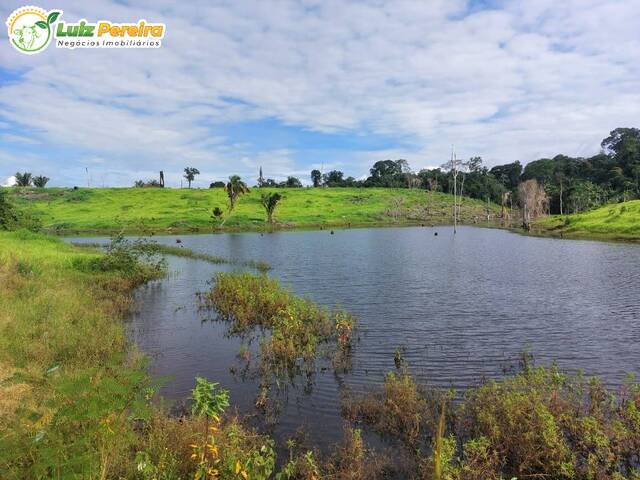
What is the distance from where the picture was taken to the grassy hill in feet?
233

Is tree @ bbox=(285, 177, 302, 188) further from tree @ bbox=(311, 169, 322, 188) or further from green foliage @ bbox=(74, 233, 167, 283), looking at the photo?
green foliage @ bbox=(74, 233, 167, 283)

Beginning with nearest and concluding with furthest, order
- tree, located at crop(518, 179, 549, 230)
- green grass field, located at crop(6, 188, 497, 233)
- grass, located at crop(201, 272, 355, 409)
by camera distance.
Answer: grass, located at crop(201, 272, 355, 409) → green grass field, located at crop(6, 188, 497, 233) → tree, located at crop(518, 179, 549, 230)

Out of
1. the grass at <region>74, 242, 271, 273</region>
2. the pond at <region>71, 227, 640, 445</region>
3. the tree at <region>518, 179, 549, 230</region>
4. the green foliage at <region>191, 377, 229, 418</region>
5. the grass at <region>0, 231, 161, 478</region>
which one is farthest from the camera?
the tree at <region>518, 179, 549, 230</region>

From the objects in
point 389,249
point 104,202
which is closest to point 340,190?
point 104,202

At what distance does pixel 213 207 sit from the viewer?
120 metres

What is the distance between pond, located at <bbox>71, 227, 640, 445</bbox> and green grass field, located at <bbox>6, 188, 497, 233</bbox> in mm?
58392

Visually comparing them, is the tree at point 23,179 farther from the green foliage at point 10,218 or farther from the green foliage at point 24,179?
the green foliage at point 10,218

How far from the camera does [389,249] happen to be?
183ft

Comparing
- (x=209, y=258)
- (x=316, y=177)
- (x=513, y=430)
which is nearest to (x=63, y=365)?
(x=513, y=430)

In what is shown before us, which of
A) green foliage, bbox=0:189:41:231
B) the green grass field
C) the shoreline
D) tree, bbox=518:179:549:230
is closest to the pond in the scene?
green foliage, bbox=0:189:41:231

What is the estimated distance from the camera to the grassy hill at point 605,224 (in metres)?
71.1

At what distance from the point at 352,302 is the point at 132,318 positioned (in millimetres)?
11981

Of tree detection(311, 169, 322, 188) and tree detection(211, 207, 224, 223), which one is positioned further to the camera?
tree detection(311, 169, 322, 188)

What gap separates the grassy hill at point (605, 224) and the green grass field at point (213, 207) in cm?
3709
